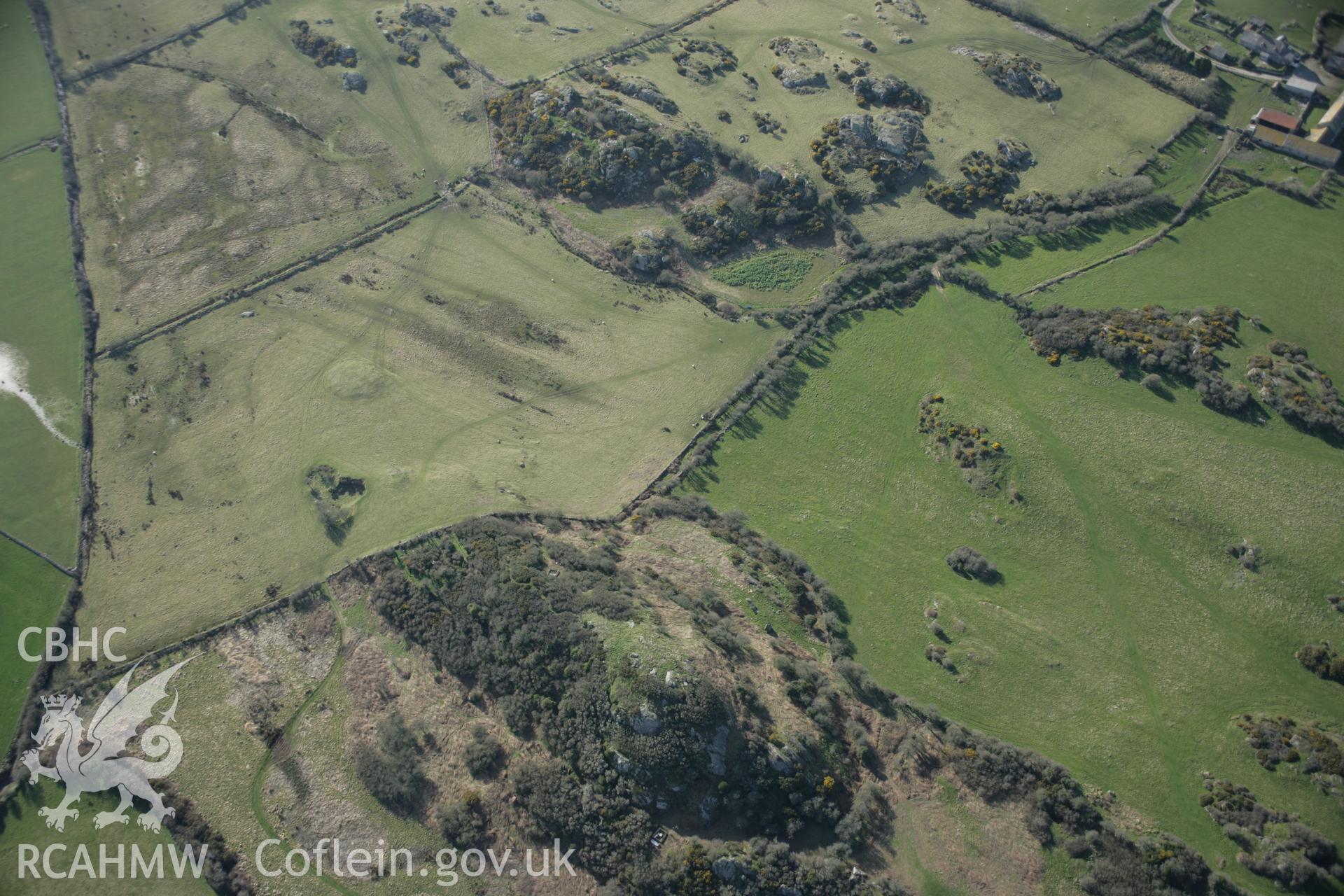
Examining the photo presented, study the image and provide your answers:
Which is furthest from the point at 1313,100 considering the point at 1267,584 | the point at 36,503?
the point at 36,503

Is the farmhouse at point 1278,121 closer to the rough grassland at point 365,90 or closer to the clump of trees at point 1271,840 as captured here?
the clump of trees at point 1271,840

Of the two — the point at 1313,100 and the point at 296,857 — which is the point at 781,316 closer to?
the point at 296,857

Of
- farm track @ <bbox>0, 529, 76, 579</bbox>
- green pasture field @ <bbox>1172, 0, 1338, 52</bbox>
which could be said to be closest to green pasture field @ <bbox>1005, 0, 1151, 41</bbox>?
green pasture field @ <bbox>1172, 0, 1338, 52</bbox>

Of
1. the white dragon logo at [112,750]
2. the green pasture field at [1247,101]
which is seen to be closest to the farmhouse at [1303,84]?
the green pasture field at [1247,101]

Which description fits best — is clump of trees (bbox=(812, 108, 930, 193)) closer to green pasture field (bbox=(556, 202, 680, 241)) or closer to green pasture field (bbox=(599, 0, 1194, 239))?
green pasture field (bbox=(599, 0, 1194, 239))

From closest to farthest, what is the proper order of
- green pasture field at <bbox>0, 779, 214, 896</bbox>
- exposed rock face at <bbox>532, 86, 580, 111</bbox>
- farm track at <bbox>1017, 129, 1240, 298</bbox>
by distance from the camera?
green pasture field at <bbox>0, 779, 214, 896</bbox>, farm track at <bbox>1017, 129, 1240, 298</bbox>, exposed rock face at <bbox>532, 86, 580, 111</bbox>

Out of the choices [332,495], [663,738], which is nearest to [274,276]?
[332,495]
